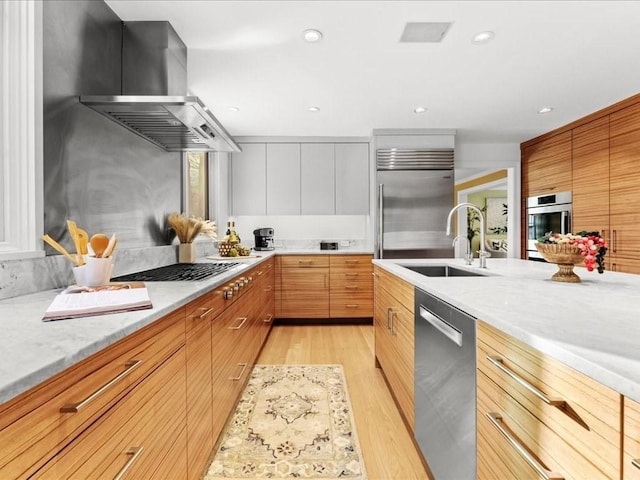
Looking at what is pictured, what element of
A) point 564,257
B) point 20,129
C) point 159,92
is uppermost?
point 159,92

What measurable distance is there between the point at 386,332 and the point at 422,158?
8.63 feet

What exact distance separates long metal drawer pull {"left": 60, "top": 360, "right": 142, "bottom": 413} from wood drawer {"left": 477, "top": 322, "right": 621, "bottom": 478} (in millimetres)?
922

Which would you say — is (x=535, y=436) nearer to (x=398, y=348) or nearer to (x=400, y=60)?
(x=398, y=348)

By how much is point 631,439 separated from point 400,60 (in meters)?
2.61

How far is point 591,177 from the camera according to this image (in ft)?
12.0

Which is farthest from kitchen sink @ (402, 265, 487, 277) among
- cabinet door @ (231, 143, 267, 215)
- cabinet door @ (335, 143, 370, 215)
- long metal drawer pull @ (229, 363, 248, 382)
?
cabinet door @ (231, 143, 267, 215)

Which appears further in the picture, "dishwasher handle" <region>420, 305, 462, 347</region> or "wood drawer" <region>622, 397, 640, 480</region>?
"dishwasher handle" <region>420, 305, 462, 347</region>

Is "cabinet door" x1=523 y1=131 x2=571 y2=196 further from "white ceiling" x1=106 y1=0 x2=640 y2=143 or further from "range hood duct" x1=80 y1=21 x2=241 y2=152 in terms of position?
"range hood duct" x1=80 y1=21 x2=241 y2=152

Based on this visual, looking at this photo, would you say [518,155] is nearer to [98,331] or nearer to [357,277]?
[357,277]

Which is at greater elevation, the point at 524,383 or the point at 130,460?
the point at 524,383

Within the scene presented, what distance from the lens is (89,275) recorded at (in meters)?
1.25

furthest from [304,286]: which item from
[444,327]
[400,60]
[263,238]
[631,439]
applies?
[631,439]

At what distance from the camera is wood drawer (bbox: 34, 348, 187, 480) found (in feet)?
2.18

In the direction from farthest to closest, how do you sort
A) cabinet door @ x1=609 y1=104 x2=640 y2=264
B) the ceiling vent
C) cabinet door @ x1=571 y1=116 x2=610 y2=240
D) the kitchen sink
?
1. cabinet door @ x1=571 y1=116 x2=610 y2=240
2. cabinet door @ x1=609 y1=104 x2=640 y2=264
3. the kitchen sink
4. the ceiling vent
